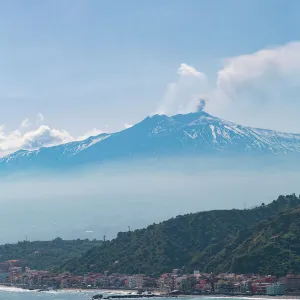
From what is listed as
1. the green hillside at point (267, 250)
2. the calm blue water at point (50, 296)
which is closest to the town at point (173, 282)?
the green hillside at point (267, 250)

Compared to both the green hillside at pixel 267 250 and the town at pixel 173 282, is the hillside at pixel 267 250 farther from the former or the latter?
the town at pixel 173 282

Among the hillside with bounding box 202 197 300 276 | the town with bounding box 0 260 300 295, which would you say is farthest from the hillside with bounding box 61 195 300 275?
the town with bounding box 0 260 300 295

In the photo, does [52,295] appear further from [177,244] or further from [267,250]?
[267,250]

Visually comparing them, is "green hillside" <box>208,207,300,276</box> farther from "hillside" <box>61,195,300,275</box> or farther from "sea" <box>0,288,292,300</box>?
"sea" <box>0,288,292,300</box>

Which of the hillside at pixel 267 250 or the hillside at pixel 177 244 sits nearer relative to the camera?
the hillside at pixel 267 250

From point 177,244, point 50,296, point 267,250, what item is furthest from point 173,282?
point 177,244

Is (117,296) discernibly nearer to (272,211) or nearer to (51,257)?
(272,211)

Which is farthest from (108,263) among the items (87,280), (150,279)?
(150,279)
